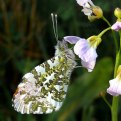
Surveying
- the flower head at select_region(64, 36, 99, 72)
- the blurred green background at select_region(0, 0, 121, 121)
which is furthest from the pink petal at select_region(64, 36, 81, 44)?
the blurred green background at select_region(0, 0, 121, 121)

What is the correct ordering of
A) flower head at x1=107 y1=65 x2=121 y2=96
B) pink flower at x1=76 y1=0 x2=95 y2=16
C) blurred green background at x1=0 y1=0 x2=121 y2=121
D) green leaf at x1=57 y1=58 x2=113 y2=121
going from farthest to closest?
blurred green background at x1=0 y1=0 x2=121 y2=121
green leaf at x1=57 y1=58 x2=113 y2=121
pink flower at x1=76 y1=0 x2=95 y2=16
flower head at x1=107 y1=65 x2=121 y2=96

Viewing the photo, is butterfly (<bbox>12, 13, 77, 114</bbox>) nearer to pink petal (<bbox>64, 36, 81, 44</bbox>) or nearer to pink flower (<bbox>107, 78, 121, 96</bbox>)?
pink petal (<bbox>64, 36, 81, 44</bbox>)

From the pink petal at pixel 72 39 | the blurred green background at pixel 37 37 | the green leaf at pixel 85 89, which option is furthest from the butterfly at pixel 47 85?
the blurred green background at pixel 37 37

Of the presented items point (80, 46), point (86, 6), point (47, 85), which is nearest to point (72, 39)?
point (80, 46)

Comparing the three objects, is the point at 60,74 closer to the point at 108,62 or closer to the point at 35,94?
the point at 35,94

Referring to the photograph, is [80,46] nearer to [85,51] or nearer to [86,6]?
[85,51]

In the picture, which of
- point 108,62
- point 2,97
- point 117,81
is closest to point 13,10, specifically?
point 2,97
